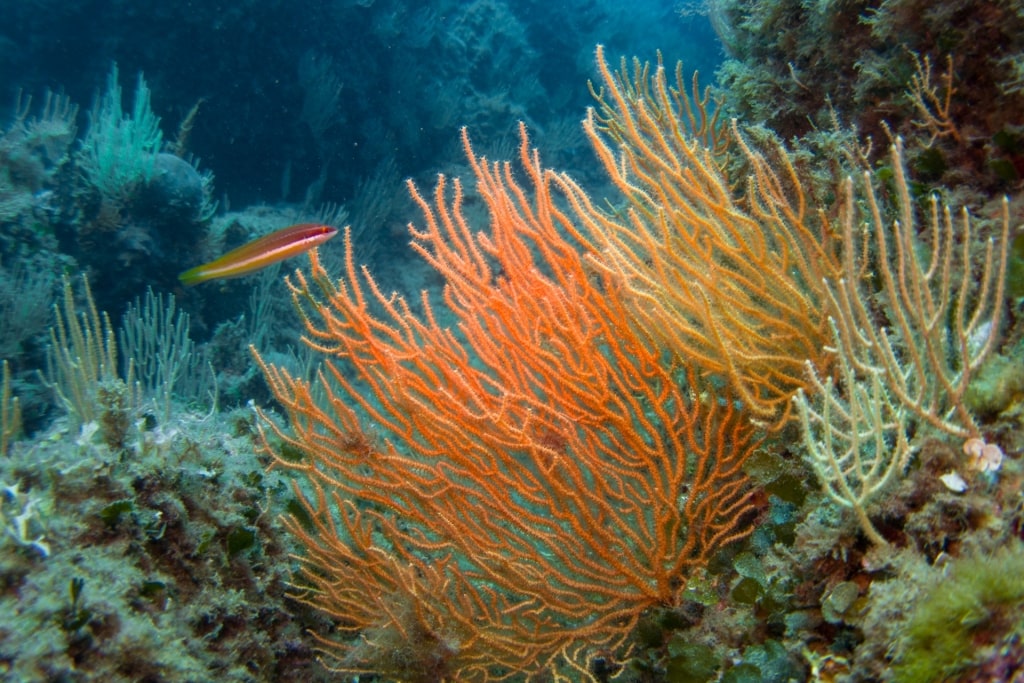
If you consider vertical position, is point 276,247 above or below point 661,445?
above

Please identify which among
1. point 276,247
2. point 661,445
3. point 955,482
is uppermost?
point 276,247

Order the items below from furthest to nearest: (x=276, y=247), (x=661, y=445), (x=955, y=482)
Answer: (x=276, y=247)
(x=661, y=445)
(x=955, y=482)

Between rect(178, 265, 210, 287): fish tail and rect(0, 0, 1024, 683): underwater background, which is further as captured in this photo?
rect(178, 265, 210, 287): fish tail

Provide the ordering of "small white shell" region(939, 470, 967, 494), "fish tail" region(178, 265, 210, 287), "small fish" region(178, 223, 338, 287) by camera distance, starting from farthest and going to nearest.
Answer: "fish tail" region(178, 265, 210, 287) → "small fish" region(178, 223, 338, 287) → "small white shell" region(939, 470, 967, 494)

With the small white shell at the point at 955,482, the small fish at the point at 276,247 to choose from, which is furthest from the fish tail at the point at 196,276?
the small white shell at the point at 955,482

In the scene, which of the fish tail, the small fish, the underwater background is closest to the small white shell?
the underwater background

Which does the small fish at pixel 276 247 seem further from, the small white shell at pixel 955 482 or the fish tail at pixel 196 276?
the small white shell at pixel 955 482

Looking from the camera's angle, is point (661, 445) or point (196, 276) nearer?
point (661, 445)

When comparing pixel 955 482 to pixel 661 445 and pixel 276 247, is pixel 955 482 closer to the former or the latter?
pixel 661 445

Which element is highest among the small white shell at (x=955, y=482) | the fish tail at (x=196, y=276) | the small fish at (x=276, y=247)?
the fish tail at (x=196, y=276)

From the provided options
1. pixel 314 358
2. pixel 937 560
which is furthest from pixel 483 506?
pixel 314 358

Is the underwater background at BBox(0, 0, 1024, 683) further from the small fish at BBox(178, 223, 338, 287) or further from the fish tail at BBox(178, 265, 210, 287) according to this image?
the fish tail at BBox(178, 265, 210, 287)

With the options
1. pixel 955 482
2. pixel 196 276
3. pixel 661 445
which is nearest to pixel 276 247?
pixel 196 276

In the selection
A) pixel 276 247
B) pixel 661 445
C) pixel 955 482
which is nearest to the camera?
pixel 955 482
